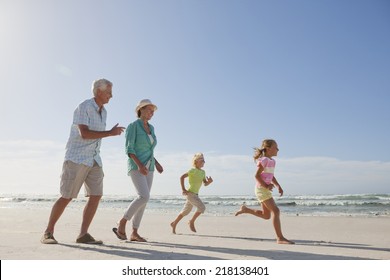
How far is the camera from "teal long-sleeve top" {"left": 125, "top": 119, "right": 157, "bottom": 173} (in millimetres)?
5488

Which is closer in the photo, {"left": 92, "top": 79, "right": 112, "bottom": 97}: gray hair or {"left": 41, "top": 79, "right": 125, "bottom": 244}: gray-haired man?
{"left": 41, "top": 79, "right": 125, "bottom": 244}: gray-haired man

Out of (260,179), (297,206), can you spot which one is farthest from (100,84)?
(297,206)

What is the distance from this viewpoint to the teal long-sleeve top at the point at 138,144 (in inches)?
216

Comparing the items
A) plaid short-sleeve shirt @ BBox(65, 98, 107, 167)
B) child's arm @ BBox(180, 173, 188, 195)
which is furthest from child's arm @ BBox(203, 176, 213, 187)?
plaid short-sleeve shirt @ BBox(65, 98, 107, 167)

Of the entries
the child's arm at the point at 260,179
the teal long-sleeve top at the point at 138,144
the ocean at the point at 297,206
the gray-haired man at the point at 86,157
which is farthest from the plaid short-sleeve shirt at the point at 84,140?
the ocean at the point at 297,206

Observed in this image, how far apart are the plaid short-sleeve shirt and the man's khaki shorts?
0.30ft

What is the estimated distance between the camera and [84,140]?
4875 millimetres

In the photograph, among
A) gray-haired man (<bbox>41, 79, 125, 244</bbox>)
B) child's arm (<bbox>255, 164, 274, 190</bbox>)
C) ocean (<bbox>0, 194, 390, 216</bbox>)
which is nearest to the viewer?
gray-haired man (<bbox>41, 79, 125, 244</bbox>)

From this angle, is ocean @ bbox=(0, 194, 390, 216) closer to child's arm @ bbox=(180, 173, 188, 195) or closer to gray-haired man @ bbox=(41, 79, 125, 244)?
child's arm @ bbox=(180, 173, 188, 195)

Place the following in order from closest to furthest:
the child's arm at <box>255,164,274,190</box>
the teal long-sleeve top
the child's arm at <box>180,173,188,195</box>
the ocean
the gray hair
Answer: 1. the gray hair
2. the teal long-sleeve top
3. the child's arm at <box>255,164,274,190</box>
4. the child's arm at <box>180,173,188,195</box>
5. the ocean

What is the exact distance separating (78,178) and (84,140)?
50 centimetres

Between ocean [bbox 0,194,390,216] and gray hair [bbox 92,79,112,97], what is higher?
gray hair [bbox 92,79,112,97]
